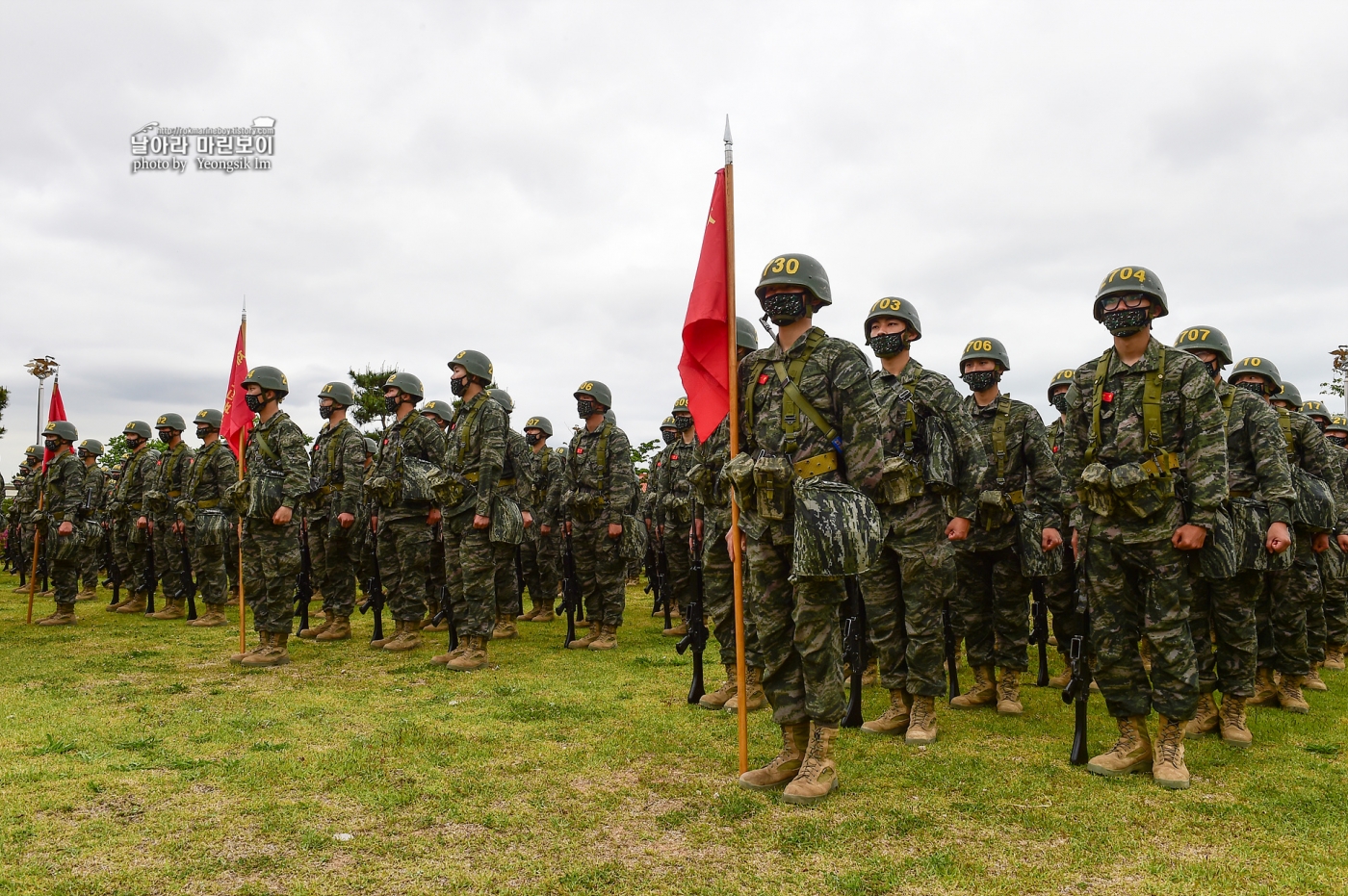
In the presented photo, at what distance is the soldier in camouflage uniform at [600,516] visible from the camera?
34.5 ft

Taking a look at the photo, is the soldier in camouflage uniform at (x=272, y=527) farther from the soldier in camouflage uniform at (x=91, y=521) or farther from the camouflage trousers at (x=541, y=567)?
the soldier in camouflage uniform at (x=91, y=521)

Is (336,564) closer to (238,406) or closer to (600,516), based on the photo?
(238,406)

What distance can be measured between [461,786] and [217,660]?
588cm

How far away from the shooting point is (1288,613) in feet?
22.9

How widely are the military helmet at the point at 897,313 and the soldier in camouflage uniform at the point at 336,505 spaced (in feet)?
22.3

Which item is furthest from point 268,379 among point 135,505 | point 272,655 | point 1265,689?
point 1265,689

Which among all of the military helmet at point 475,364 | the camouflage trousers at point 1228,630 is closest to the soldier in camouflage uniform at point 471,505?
the military helmet at point 475,364

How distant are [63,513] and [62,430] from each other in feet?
5.46

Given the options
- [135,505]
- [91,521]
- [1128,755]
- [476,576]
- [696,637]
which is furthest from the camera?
[135,505]

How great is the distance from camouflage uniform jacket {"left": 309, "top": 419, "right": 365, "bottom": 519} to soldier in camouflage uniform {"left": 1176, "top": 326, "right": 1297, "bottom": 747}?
9036 millimetres

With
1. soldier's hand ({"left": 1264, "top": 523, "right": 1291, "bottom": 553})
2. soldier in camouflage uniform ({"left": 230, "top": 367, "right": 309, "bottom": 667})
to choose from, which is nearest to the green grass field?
soldier's hand ({"left": 1264, "top": 523, "right": 1291, "bottom": 553})

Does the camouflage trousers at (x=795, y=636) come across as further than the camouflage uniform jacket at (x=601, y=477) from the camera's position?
No

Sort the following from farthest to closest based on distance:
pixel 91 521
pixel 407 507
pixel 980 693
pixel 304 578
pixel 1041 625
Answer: pixel 91 521 < pixel 304 578 < pixel 407 507 < pixel 1041 625 < pixel 980 693

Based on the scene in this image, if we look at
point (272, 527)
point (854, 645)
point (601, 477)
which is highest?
point (601, 477)
